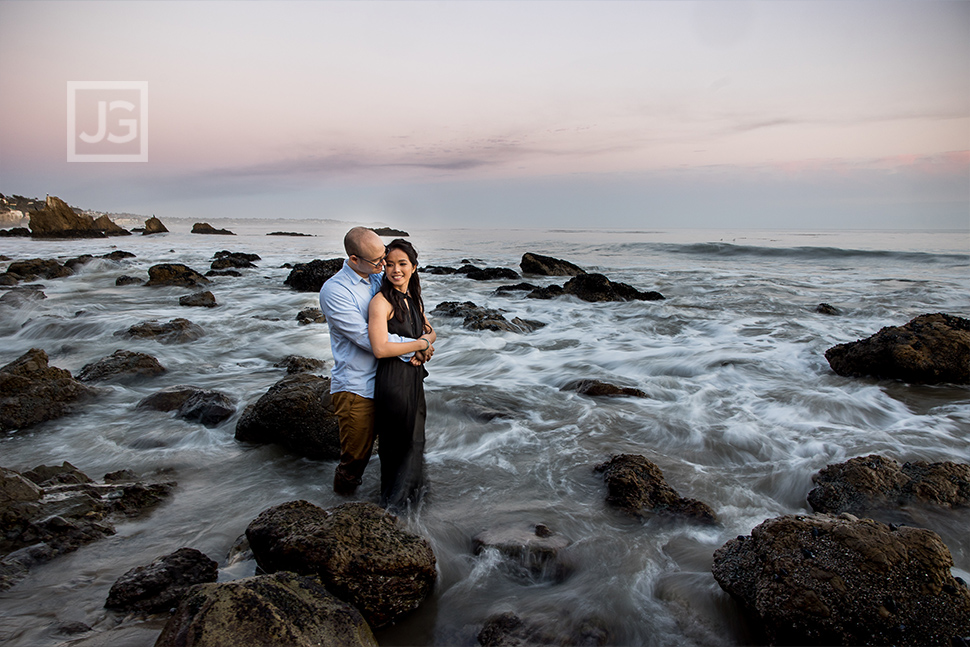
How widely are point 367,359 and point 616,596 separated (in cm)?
217

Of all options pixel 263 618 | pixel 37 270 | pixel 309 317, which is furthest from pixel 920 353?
pixel 37 270

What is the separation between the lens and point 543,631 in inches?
117

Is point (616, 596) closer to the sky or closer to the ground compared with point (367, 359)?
closer to the ground

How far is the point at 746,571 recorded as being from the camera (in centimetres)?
304

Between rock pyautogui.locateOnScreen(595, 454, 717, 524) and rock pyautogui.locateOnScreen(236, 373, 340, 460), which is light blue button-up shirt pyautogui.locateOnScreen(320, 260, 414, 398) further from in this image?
rock pyautogui.locateOnScreen(595, 454, 717, 524)

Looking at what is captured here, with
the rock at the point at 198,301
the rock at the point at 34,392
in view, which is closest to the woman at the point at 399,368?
the rock at the point at 34,392

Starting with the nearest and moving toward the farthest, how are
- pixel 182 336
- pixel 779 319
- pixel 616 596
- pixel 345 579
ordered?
pixel 345 579 → pixel 616 596 → pixel 182 336 → pixel 779 319

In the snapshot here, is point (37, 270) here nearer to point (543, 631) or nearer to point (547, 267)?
point (547, 267)

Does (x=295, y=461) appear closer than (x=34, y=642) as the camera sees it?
No

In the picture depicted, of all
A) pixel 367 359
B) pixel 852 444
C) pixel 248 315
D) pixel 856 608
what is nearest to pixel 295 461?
pixel 367 359

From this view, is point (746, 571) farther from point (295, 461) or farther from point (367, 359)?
point (295, 461)

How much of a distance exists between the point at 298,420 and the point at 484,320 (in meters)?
6.67

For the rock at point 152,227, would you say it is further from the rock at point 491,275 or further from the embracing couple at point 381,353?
the embracing couple at point 381,353

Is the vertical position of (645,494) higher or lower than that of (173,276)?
lower
